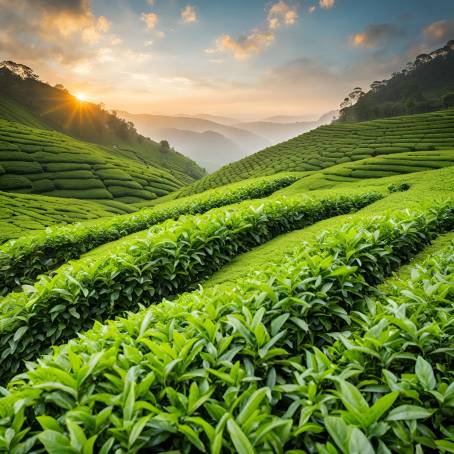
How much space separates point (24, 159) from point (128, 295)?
155ft

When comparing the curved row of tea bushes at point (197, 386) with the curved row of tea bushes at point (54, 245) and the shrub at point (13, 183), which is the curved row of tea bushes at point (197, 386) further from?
the shrub at point (13, 183)

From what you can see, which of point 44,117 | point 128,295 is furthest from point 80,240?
point 44,117

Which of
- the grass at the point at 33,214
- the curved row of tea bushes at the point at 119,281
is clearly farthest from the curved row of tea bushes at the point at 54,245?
the grass at the point at 33,214

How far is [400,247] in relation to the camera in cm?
558

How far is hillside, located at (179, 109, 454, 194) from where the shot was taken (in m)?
31.6

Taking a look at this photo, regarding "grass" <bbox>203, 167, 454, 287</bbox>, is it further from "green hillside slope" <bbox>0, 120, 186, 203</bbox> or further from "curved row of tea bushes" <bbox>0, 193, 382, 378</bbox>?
"green hillside slope" <bbox>0, 120, 186, 203</bbox>

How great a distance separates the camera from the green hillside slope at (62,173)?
40219 mm

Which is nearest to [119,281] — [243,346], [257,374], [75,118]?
[243,346]

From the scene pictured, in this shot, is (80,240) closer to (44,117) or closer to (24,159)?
(24,159)

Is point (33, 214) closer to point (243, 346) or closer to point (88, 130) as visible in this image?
point (243, 346)

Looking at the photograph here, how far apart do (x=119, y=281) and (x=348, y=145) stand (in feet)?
123

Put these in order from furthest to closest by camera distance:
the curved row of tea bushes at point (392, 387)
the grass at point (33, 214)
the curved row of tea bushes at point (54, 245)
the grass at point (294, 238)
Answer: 1. the grass at point (33, 214)
2. the curved row of tea bushes at point (54, 245)
3. the grass at point (294, 238)
4. the curved row of tea bushes at point (392, 387)

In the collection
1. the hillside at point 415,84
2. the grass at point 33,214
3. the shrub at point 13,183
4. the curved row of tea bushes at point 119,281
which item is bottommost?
the grass at point 33,214

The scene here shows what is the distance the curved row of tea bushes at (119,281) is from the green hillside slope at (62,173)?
124 ft
